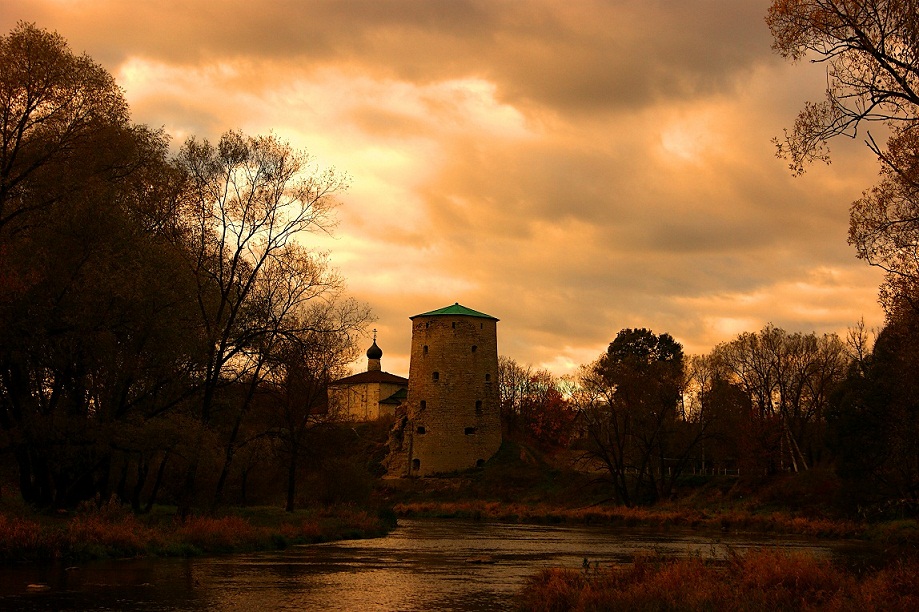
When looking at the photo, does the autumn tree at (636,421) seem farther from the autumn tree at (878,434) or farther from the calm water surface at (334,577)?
the calm water surface at (334,577)

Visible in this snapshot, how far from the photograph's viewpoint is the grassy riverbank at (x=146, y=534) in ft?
57.4

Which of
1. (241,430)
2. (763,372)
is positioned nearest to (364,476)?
(241,430)

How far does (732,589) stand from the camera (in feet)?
41.1

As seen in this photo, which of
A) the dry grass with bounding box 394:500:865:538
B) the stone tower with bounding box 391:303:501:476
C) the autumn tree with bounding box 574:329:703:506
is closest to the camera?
the dry grass with bounding box 394:500:865:538

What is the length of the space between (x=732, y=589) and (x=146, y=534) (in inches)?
538

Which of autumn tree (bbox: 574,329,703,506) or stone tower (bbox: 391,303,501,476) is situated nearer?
autumn tree (bbox: 574,329,703,506)

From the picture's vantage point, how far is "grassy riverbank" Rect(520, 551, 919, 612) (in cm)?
1148

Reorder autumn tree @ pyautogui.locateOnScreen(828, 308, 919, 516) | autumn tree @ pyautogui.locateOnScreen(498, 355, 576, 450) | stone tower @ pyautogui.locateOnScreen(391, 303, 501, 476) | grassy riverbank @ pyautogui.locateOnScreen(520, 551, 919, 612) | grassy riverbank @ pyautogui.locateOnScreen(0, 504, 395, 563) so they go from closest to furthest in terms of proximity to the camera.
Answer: grassy riverbank @ pyautogui.locateOnScreen(520, 551, 919, 612) → grassy riverbank @ pyautogui.locateOnScreen(0, 504, 395, 563) → autumn tree @ pyautogui.locateOnScreen(828, 308, 919, 516) → stone tower @ pyautogui.locateOnScreen(391, 303, 501, 476) → autumn tree @ pyautogui.locateOnScreen(498, 355, 576, 450)

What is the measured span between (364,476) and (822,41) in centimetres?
2768

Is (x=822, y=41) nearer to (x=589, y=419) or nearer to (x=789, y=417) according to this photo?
(x=589, y=419)

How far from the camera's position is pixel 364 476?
1431 inches

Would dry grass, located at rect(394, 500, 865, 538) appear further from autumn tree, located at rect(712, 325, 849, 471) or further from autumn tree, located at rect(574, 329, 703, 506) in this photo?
autumn tree, located at rect(712, 325, 849, 471)

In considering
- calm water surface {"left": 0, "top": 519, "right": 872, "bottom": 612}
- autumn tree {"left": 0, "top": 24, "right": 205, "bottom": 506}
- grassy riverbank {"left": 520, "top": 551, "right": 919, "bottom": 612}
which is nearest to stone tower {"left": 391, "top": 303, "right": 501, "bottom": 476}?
calm water surface {"left": 0, "top": 519, "right": 872, "bottom": 612}

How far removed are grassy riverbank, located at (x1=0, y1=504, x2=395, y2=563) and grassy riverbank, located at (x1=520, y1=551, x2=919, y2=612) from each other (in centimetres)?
979
